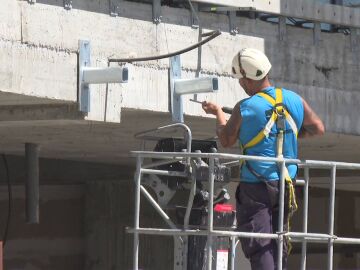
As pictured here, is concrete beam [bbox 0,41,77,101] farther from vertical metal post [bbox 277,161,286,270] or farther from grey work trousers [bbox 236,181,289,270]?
vertical metal post [bbox 277,161,286,270]

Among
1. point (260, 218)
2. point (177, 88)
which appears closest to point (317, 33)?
point (177, 88)

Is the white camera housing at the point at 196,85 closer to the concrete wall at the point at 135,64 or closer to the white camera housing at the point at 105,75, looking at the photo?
the concrete wall at the point at 135,64

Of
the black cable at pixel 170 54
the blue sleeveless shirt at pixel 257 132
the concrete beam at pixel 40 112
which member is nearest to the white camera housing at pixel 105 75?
the concrete beam at pixel 40 112

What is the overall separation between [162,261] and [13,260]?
2700mm

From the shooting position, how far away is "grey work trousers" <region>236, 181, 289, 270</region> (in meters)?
7.49

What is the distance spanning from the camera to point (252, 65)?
7699mm

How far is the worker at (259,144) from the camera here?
753 cm

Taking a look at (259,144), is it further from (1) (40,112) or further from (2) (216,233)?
(1) (40,112)

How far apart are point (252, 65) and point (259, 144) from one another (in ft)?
1.87

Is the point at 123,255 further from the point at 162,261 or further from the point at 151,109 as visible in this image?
the point at 151,109

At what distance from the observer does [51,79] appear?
10.4 metres

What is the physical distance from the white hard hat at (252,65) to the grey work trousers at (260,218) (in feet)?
2.56

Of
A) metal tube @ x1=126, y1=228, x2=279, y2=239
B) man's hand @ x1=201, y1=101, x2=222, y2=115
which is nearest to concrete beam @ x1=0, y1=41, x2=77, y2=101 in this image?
man's hand @ x1=201, y1=101, x2=222, y2=115

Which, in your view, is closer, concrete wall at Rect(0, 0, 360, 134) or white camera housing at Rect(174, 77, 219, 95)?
concrete wall at Rect(0, 0, 360, 134)
